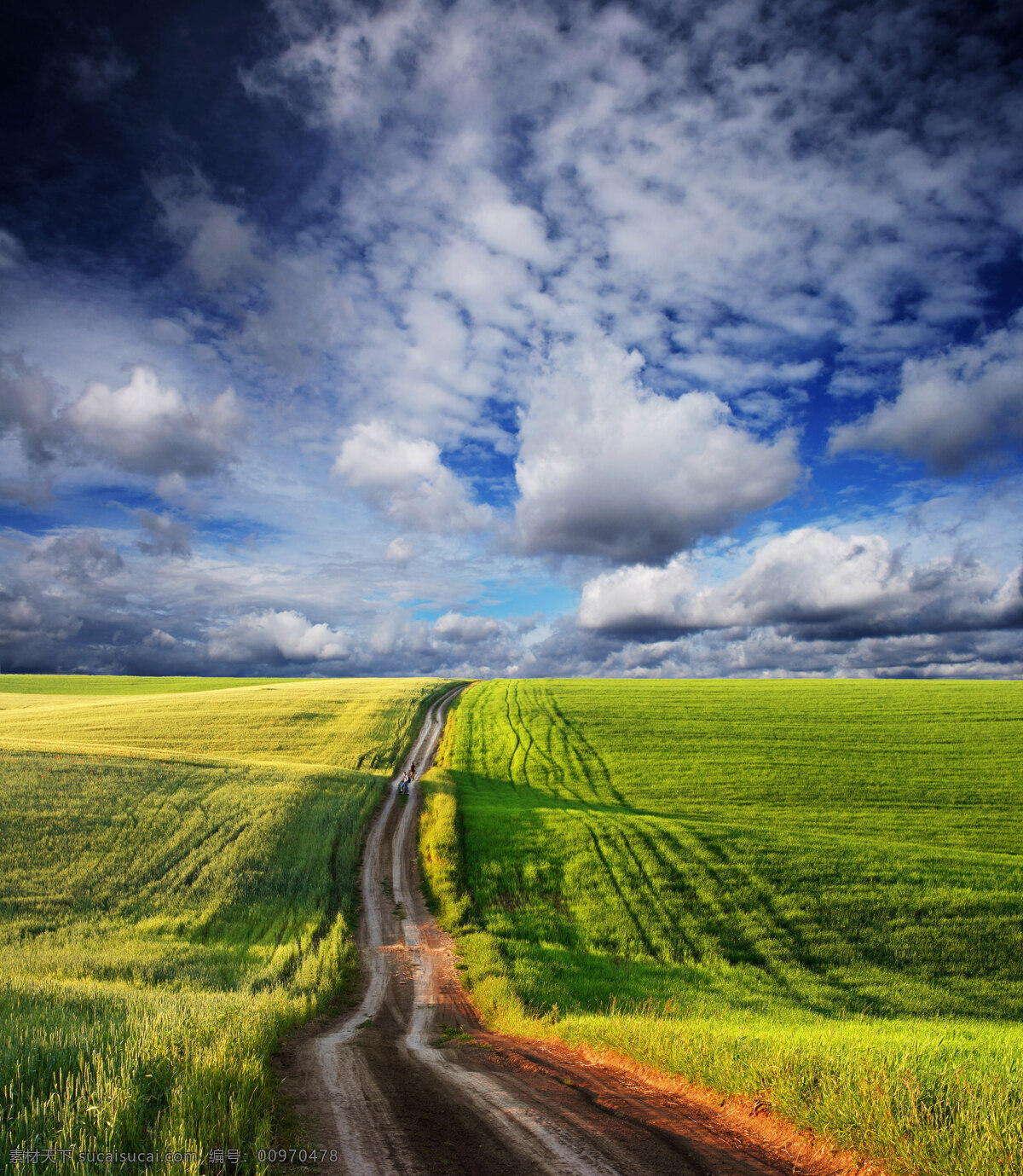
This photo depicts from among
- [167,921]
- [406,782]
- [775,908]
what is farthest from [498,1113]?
[406,782]

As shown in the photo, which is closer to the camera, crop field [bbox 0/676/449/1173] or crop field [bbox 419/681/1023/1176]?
crop field [bbox 0/676/449/1173]

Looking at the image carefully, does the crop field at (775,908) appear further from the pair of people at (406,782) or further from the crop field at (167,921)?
the crop field at (167,921)

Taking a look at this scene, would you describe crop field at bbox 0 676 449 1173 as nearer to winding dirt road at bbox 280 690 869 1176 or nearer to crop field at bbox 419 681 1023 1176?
winding dirt road at bbox 280 690 869 1176

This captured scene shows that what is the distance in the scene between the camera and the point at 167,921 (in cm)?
1792

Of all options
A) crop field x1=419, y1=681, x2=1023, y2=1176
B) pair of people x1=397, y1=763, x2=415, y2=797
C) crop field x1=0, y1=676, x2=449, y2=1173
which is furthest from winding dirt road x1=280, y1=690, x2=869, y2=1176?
pair of people x1=397, y1=763, x2=415, y2=797

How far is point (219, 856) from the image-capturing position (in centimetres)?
2253

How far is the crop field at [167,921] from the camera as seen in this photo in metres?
5.11

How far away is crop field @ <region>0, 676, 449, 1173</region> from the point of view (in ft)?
16.8

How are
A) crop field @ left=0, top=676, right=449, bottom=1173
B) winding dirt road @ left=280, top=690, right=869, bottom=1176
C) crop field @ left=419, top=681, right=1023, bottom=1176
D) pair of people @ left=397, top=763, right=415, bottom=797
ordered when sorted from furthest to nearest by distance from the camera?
pair of people @ left=397, top=763, right=415, bottom=797 → crop field @ left=419, top=681, right=1023, bottom=1176 → winding dirt road @ left=280, top=690, right=869, bottom=1176 → crop field @ left=0, top=676, right=449, bottom=1173

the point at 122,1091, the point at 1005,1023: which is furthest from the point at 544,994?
the point at 1005,1023

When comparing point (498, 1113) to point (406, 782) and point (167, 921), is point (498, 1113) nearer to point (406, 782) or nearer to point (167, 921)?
point (167, 921)

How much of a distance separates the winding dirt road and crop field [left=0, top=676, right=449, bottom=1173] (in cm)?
98

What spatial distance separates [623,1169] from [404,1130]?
7.65 feet

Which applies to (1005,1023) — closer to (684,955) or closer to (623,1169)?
(684,955)
